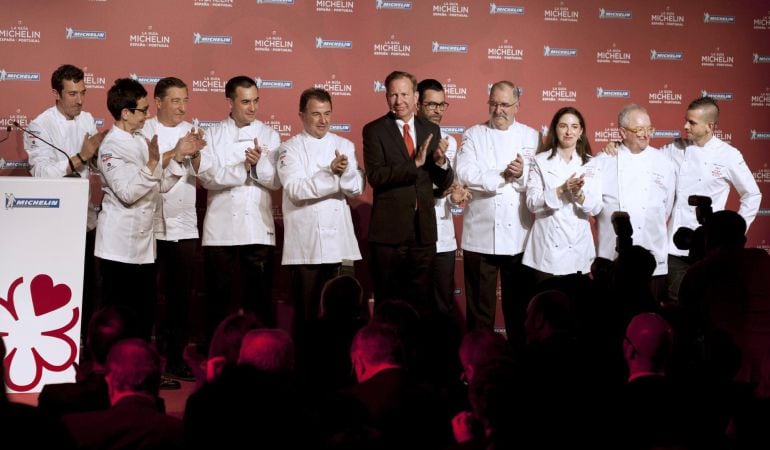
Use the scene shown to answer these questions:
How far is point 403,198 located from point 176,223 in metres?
1.42

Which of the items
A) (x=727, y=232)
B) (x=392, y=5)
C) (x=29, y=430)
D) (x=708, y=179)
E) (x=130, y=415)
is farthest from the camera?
(x=392, y=5)

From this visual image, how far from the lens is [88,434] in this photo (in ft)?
9.18

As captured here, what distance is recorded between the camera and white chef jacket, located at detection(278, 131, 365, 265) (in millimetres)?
5922

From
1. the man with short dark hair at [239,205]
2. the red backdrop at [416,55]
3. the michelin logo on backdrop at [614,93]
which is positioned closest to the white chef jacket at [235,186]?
the man with short dark hair at [239,205]

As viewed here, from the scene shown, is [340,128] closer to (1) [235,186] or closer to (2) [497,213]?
(1) [235,186]

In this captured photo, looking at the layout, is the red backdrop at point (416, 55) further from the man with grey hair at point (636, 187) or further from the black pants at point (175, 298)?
the black pants at point (175, 298)

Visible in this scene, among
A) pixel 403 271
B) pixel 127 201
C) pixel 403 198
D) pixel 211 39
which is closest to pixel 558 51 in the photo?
pixel 403 198

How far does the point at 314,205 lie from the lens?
602 centimetres

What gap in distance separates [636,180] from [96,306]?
11.9ft

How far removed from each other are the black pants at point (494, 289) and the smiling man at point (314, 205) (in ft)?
2.74

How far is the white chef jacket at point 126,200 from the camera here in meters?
5.40

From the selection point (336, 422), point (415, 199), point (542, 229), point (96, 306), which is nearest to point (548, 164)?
point (542, 229)

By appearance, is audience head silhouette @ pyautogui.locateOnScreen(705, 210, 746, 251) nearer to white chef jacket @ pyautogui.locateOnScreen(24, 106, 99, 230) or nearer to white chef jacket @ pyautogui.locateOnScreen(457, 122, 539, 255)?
white chef jacket @ pyautogui.locateOnScreen(457, 122, 539, 255)

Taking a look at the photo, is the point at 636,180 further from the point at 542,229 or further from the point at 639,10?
the point at 639,10
